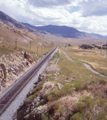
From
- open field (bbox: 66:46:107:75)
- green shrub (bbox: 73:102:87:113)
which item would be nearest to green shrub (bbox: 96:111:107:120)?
green shrub (bbox: 73:102:87:113)

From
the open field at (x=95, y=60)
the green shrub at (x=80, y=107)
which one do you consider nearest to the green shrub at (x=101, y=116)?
the green shrub at (x=80, y=107)

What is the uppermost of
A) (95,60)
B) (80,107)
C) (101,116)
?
(80,107)

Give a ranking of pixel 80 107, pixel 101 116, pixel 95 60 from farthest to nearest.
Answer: pixel 95 60 < pixel 80 107 < pixel 101 116

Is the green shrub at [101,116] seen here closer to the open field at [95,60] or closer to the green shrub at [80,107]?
the green shrub at [80,107]

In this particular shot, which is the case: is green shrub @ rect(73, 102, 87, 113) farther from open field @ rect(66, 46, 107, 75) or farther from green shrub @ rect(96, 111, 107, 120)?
open field @ rect(66, 46, 107, 75)

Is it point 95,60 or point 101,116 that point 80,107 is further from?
point 95,60

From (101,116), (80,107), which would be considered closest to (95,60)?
(80,107)

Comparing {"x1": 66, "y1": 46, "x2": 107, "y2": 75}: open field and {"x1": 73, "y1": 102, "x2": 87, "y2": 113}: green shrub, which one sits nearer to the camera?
{"x1": 73, "y1": 102, "x2": 87, "y2": 113}: green shrub

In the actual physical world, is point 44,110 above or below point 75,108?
below

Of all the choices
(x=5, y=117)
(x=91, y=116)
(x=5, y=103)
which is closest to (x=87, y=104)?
(x=91, y=116)

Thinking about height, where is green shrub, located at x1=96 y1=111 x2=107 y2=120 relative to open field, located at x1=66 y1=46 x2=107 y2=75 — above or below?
above

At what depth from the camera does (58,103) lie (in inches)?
339

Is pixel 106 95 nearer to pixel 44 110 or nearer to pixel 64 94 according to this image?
pixel 64 94

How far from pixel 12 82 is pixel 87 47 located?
151797mm
